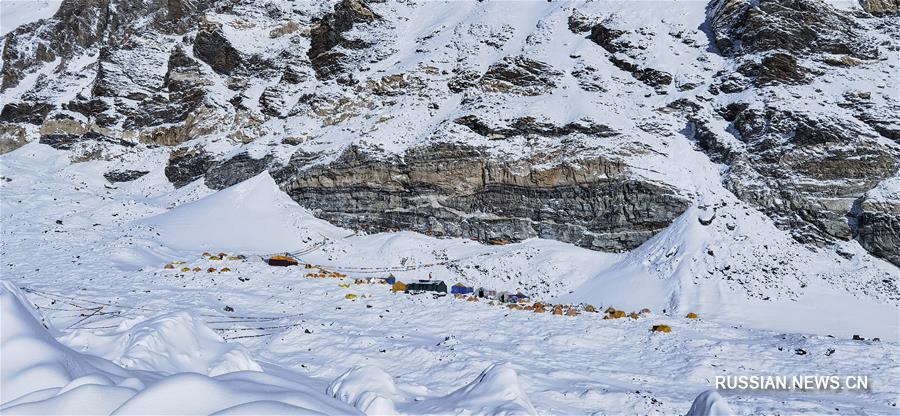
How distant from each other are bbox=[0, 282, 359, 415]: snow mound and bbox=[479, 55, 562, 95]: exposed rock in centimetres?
4100

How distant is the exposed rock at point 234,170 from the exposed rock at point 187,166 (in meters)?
3.12

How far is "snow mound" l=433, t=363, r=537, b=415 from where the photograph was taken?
6863 millimetres

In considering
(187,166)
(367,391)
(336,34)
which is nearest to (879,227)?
(367,391)

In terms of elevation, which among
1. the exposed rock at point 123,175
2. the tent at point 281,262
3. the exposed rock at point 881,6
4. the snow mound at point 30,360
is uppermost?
the exposed rock at point 881,6

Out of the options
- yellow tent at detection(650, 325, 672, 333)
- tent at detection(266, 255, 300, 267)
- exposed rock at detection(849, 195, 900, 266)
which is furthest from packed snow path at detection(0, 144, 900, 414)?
exposed rock at detection(849, 195, 900, 266)

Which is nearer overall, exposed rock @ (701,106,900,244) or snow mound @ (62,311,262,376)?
snow mound @ (62,311,262,376)

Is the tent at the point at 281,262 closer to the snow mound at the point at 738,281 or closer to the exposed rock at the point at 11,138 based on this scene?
the snow mound at the point at 738,281

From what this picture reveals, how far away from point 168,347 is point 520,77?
39.7 meters

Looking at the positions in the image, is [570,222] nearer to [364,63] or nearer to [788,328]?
[788,328]

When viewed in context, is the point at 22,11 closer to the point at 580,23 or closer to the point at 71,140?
the point at 71,140

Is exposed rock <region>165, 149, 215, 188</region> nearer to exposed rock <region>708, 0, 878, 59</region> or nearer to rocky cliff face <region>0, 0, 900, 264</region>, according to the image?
rocky cliff face <region>0, 0, 900, 264</region>

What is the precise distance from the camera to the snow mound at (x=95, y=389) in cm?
384

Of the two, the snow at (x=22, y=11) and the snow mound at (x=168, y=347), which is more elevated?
the snow at (x=22, y=11)

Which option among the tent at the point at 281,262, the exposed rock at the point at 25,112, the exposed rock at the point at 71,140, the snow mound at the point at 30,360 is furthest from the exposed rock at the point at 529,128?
the exposed rock at the point at 25,112
